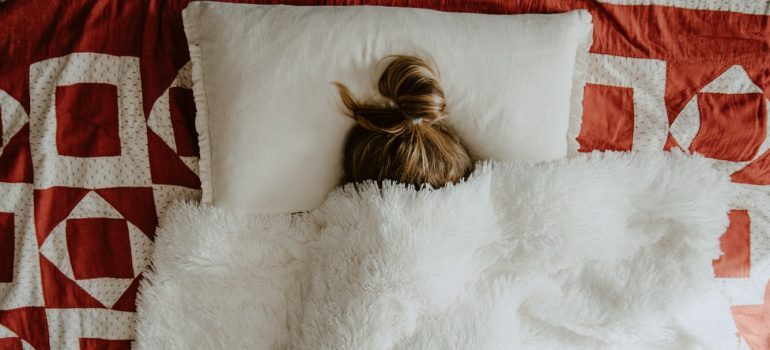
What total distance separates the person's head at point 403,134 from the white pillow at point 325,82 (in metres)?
0.02

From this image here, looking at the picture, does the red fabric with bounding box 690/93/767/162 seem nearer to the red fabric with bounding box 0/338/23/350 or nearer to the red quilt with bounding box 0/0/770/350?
the red quilt with bounding box 0/0/770/350

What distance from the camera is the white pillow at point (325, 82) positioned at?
0.82 metres

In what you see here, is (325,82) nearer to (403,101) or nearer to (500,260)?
(403,101)

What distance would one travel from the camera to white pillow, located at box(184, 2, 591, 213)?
0.82 metres

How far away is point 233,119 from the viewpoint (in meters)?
0.83

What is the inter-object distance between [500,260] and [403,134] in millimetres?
259

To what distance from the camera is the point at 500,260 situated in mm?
865

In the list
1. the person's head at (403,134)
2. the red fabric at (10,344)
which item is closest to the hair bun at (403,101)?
the person's head at (403,134)

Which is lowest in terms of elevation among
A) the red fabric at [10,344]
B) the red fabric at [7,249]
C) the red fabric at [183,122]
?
the red fabric at [10,344]

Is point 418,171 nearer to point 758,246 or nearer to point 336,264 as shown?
point 336,264

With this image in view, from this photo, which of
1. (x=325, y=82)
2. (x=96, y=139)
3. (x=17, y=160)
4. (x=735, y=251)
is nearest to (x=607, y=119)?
(x=735, y=251)

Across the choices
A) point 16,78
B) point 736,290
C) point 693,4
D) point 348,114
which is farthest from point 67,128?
point 736,290

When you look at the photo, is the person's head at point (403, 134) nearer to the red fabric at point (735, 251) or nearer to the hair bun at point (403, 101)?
the hair bun at point (403, 101)

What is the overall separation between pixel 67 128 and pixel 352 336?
61 cm
